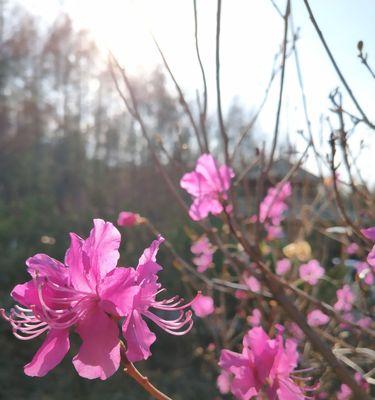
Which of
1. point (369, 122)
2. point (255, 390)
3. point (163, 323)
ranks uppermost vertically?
point (369, 122)

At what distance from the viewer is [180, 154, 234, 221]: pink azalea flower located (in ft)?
5.36

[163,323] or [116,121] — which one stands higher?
[163,323]

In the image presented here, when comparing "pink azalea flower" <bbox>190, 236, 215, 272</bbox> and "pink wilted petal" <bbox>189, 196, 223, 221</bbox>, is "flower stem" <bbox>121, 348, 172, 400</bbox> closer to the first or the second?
"pink wilted petal" <bbox>189, 196, 223, 221</bbox>

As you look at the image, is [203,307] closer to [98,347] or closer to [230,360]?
[230,360]

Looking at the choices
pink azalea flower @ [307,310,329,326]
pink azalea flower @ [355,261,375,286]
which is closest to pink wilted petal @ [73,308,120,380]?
pink azalea flower @ [355,261,375,286]

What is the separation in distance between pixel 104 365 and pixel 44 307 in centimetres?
12

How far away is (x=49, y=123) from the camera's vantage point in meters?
18.4

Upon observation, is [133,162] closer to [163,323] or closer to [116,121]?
[163,323]

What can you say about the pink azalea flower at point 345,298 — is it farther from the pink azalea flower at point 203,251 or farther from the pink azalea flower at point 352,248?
the pink azalea flower at point 203,251

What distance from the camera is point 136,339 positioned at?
2.48ft

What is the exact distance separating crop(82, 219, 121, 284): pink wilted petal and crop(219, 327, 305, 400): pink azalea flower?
34 centimetres

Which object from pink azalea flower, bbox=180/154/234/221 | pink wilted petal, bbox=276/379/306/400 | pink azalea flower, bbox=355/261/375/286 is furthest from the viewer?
pink azalea flower, bbox=180/154/234/221

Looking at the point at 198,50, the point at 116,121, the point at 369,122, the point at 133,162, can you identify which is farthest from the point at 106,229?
the point at 116,121

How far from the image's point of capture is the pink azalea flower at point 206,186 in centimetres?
163
